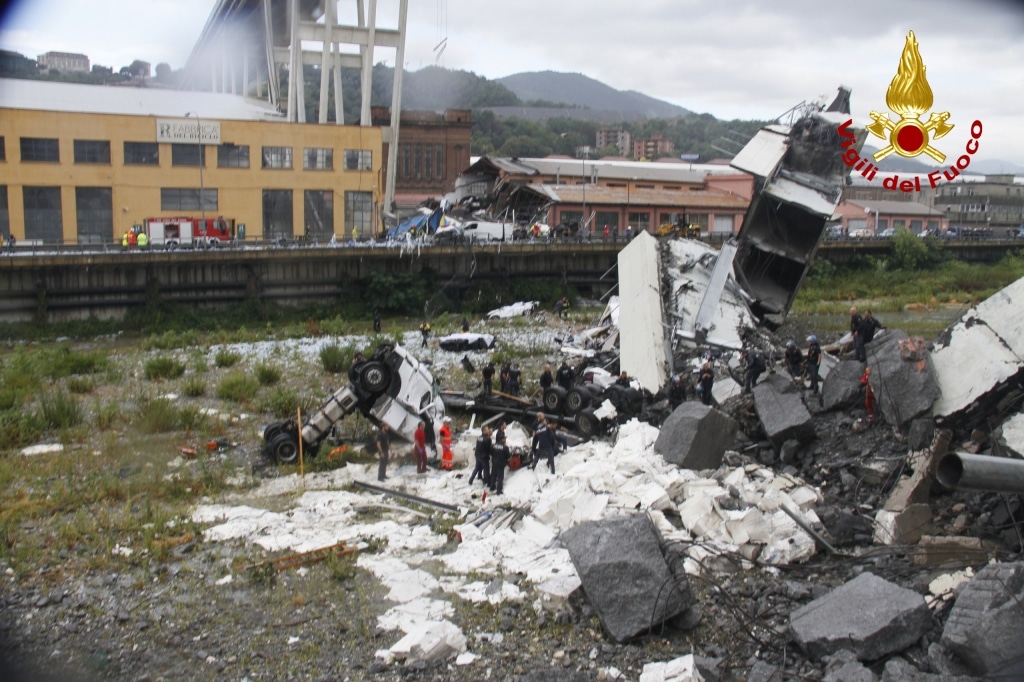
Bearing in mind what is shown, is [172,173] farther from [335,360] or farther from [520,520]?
[520,520]

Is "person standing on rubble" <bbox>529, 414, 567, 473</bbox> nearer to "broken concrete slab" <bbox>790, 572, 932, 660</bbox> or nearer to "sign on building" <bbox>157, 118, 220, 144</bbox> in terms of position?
"broken concrete slab" <bbox>790, 572, 932, 660</bbox>

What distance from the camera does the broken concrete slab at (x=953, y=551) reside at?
25.4 feet

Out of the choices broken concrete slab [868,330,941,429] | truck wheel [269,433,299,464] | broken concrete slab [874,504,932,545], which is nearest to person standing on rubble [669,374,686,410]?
broken concrete slab [868,330,941,429]

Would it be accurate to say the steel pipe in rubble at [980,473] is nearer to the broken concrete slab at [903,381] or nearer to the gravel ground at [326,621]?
the gravel ground at [326,621]

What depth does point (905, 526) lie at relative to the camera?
8609 millimetres

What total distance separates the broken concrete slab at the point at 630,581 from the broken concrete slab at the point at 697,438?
319cm

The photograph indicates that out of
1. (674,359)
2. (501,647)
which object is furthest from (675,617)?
(674,359)

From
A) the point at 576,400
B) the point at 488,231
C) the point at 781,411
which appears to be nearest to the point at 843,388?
the point at 781,411

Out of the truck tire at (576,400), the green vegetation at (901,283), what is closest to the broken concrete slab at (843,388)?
the truck tire at (576,400)

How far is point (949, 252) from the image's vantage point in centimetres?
4119

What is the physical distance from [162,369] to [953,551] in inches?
600

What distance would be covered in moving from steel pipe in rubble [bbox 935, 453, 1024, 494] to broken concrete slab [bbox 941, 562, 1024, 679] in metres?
1.68

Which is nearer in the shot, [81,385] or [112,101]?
[81,385]

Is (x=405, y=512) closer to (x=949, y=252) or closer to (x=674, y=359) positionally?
(x=674, y=359)
